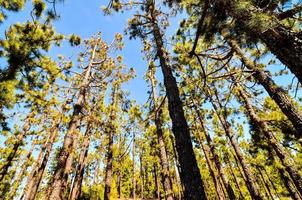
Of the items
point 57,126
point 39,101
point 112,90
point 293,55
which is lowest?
point 293,55

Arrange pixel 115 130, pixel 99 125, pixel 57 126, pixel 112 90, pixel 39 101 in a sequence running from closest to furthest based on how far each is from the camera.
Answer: pixel 39 101 → pixel 99 125 → pixel 115 130 → pixel 57 126 → pixel 112 90

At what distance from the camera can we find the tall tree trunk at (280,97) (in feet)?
15.6

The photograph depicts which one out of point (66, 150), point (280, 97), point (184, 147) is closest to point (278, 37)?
point (280, 97)

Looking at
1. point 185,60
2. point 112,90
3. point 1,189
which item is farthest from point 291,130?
point 1,189

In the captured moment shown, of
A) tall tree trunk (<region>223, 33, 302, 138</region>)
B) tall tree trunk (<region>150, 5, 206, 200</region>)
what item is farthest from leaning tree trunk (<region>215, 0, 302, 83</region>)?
tall tree trunk (<region>150, 5, 206, 200</region>)

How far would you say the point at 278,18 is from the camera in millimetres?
3789

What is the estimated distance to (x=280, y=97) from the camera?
5398mm

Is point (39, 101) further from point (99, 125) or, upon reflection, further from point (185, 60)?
point (185, 60)

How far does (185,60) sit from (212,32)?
8.58ft

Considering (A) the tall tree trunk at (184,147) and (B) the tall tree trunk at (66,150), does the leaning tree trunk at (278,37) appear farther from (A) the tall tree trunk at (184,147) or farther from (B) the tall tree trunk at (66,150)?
(B) the tall tree trunk at (66,150)

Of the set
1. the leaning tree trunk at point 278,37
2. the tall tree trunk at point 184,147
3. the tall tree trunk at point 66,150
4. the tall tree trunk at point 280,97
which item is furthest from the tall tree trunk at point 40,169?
the leaning tree trunk at point 278,37

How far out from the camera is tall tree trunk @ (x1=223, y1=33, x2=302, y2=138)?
4758 millimetres

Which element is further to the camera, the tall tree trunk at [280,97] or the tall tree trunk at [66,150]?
the tall tree trunk at [66,150]

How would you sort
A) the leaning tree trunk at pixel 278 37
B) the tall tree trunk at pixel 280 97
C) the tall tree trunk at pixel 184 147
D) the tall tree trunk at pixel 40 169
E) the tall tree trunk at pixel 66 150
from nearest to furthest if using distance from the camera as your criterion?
the leaning tree trunk at pixel 278 37 < the tall tree trunk at pixel 184 147 < the tall tree trunk at pixel 280 97 < the tall tree trunk at pixel 66 150 < the tall tree trunk at pixel 40 169
